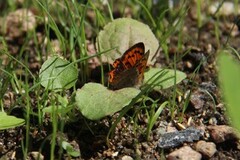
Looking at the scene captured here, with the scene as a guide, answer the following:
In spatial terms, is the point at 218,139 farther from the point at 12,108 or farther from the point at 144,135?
the point at 12,108

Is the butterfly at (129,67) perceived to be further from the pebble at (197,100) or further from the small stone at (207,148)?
the small stone at (207,148)

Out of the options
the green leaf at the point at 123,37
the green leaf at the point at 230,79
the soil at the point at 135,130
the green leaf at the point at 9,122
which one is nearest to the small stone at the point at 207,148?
the soil at the point at 135,130

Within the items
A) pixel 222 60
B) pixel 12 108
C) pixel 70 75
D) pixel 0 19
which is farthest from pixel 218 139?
pixel 0 19

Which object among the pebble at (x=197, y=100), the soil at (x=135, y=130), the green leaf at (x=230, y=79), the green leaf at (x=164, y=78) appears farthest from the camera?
the pebble at (x=197, y=100)

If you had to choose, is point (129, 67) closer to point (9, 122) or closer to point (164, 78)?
point (164, 78)

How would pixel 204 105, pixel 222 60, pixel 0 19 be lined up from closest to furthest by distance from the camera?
pixel 222 60 → pixel 204 105 → pixel 0 19

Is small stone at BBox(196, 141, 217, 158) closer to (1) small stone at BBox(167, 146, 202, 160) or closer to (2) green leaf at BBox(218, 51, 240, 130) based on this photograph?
(1) small stone at BBox(167, 146, 202, 160)
